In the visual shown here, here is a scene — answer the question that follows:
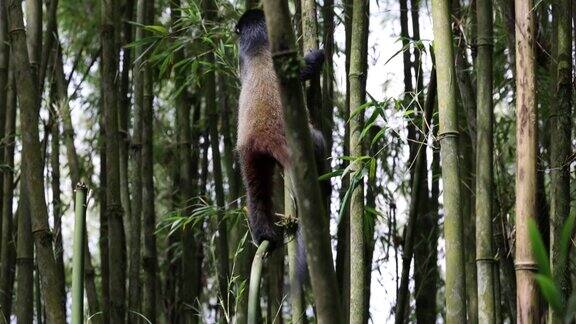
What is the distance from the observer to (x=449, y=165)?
2365mm

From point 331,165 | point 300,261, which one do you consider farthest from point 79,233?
point 331,165

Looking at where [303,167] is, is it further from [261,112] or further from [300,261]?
[261,112]

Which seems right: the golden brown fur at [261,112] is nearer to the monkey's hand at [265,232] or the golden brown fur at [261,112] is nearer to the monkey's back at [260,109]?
the monkey's back at [260,109]

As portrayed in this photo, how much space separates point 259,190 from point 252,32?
646 millimetres

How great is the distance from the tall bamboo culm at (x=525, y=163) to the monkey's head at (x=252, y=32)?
151 centimetres

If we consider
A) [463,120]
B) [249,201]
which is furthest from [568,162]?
[463,120]

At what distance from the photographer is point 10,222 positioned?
435cm

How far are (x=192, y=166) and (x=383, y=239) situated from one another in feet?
4.01

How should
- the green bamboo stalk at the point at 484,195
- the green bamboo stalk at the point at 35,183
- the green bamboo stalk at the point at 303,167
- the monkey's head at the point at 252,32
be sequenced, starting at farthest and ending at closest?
the monkey's head at the point at 252,32, the green bamboo stalk at the point at 35,183, the green bamboo stalk at the point at 484,195, the green bamboo stalk at the point at 303,167

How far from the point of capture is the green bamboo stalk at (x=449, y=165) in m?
2.29

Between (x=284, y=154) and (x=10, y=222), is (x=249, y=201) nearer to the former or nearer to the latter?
(x=284, y=154)

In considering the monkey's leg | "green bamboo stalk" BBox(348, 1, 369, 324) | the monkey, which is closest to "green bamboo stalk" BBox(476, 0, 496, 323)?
"green bamboo stalk" BBox(348, 1, 369, 324)

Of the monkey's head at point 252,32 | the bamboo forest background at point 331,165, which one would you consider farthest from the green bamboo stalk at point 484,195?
the monkey's head at point 252,32

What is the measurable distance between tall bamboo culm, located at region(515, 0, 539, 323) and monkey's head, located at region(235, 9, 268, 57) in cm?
151
